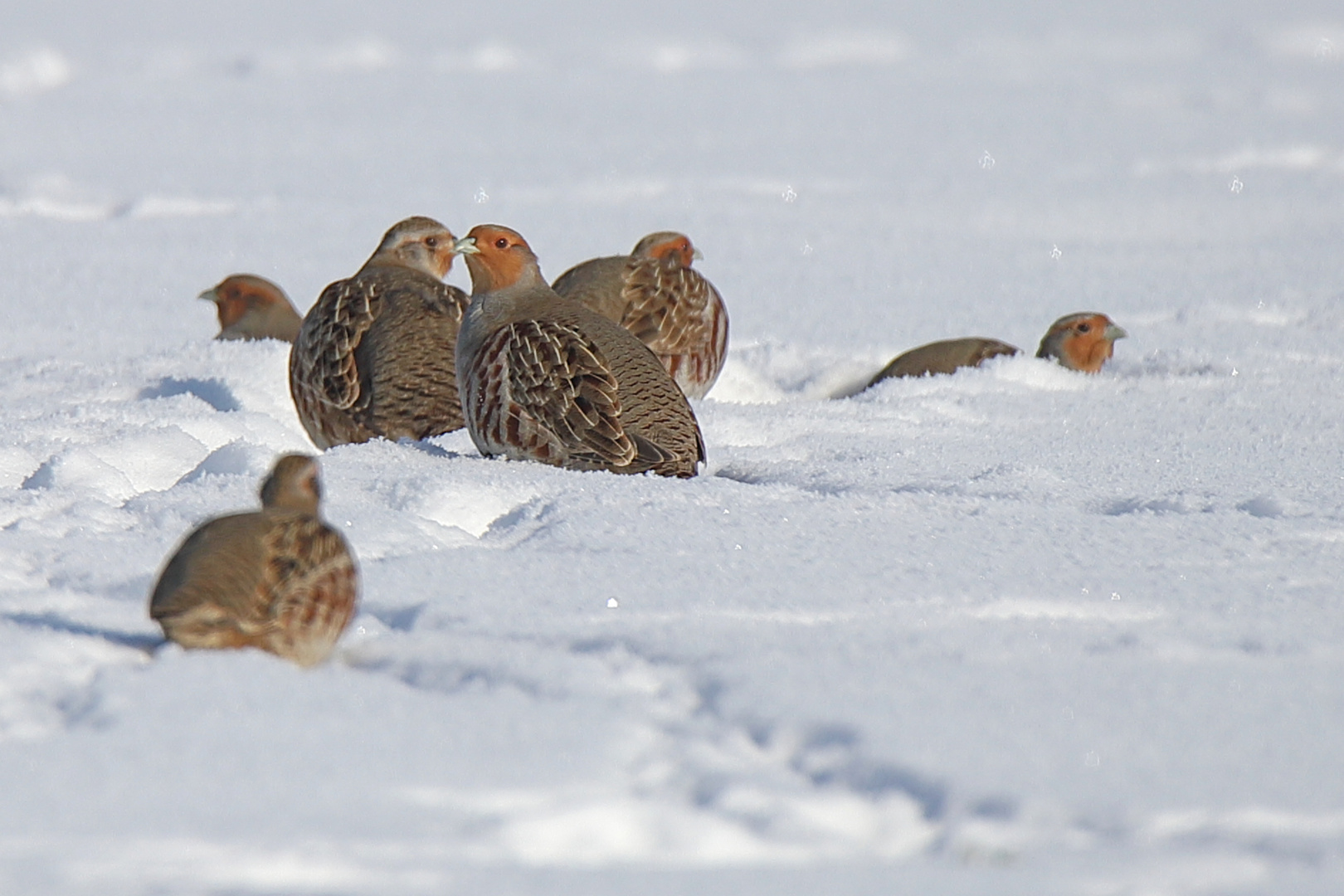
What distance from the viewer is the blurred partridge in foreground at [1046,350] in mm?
5926

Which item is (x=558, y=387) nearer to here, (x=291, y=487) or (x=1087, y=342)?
(x=291, y=487)

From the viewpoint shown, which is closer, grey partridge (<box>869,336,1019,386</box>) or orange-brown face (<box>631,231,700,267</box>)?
grey partridge (<box>869,336,1019,386</box>)

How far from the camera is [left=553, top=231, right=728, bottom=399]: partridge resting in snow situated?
5977 millimetres

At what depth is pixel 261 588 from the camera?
240 cm

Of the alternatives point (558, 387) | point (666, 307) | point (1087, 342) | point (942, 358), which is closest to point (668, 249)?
point (666, 307)

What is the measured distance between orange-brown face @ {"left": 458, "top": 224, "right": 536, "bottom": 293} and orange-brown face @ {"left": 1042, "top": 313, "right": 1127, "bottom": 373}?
2.55 metres

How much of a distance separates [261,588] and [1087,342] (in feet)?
14.6

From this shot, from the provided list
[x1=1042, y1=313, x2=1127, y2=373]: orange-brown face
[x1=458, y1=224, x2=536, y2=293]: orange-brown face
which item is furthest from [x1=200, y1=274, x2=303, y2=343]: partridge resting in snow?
[x1=1042, y1=313, x2=1127, y2=373]: orange-brown face

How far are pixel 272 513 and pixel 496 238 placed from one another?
6.97 feet

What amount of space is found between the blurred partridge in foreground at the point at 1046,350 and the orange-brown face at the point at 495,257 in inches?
70.2

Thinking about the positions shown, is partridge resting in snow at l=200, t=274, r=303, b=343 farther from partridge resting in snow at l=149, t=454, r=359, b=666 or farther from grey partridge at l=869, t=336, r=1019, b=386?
partridge resting in snow at l=149, t=454, r=359, b=666

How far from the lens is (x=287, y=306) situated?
6.92 meters

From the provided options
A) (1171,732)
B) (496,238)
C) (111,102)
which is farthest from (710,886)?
(111,102)

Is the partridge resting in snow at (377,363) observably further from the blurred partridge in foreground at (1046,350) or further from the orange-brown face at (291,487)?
the orange-brown face at (291,487)
